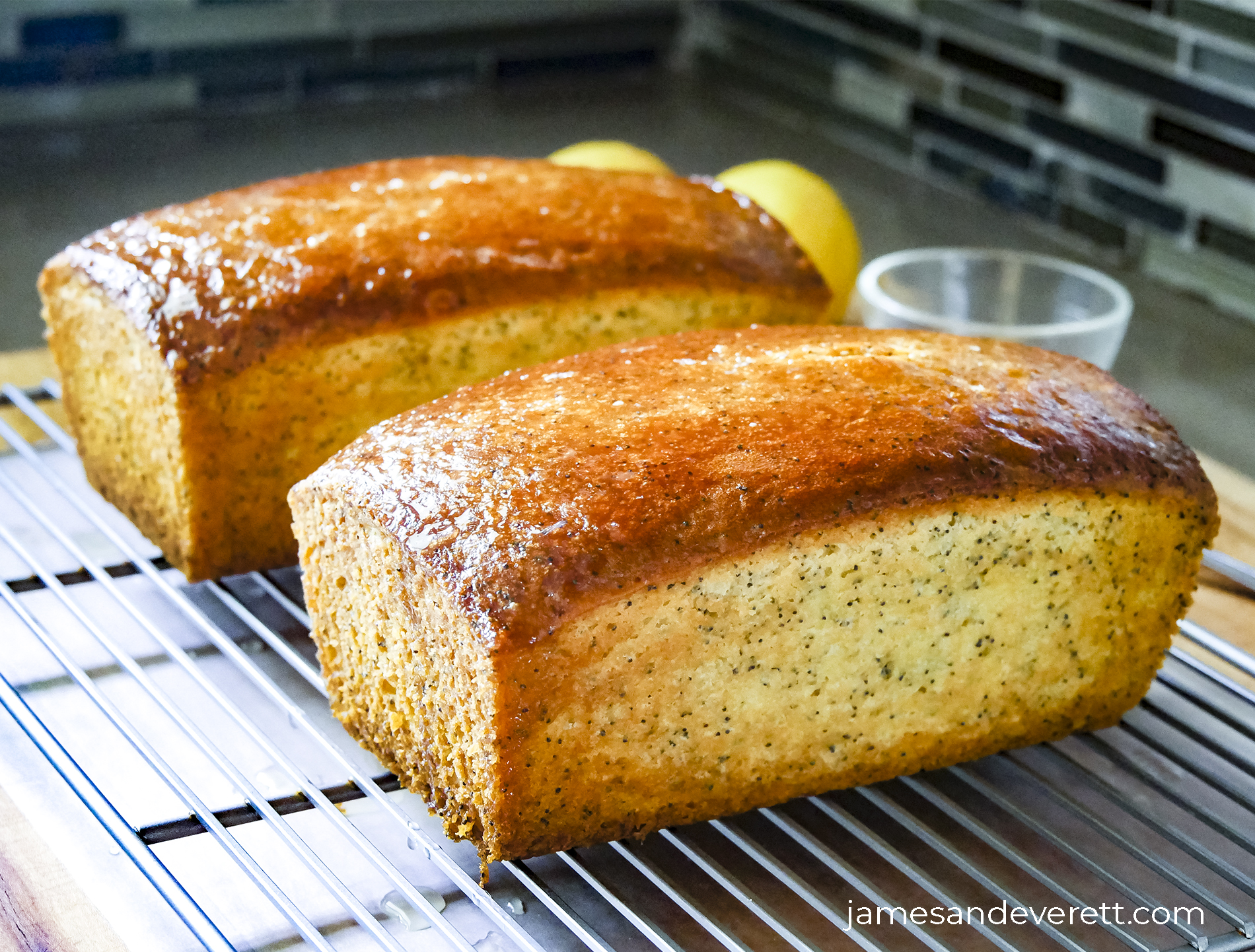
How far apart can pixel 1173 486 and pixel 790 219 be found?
0.70 meters

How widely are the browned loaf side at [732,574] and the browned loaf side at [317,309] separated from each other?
204 millimetres

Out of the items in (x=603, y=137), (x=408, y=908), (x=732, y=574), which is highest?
(x=732, y=574)

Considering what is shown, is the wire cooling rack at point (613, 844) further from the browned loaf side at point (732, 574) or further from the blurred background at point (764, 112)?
the blurred background at point (764, 112)

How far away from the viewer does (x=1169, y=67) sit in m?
1.93

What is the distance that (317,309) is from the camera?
1281mm

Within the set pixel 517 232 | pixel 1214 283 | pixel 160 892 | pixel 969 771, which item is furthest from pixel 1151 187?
pixel 160 892

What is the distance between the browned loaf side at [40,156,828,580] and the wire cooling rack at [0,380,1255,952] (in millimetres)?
126

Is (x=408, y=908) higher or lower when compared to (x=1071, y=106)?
lower

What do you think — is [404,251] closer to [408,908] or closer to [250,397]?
[250,397]

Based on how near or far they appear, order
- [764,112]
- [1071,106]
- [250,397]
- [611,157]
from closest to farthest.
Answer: [250,397]
[611,157]
[1071,106]
[764,112]

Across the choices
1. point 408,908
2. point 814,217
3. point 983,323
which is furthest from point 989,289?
point 408,908

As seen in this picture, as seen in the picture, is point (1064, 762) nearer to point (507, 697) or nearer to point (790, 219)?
point (507, 697)

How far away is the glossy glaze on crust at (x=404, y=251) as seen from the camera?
1.27 meters

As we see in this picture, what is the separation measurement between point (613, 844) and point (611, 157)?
104cm
